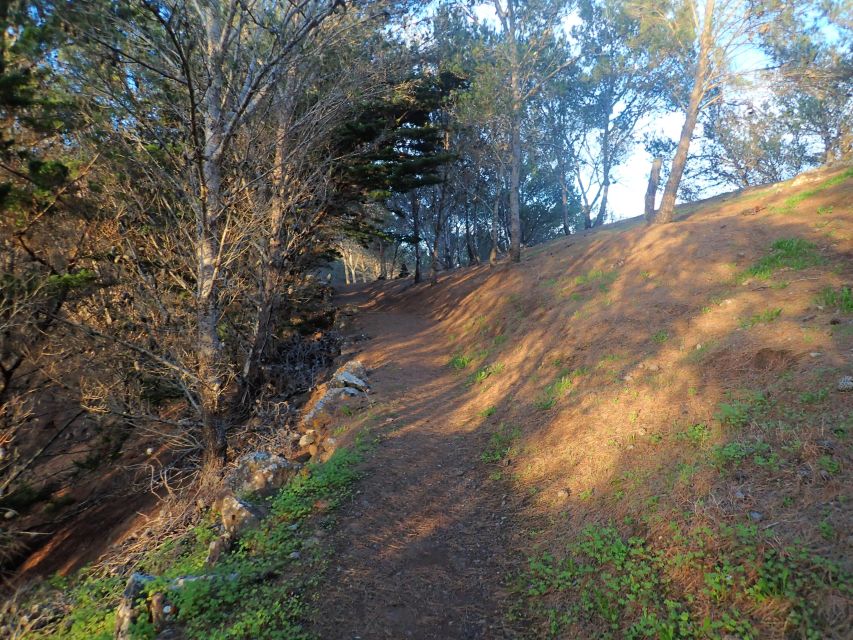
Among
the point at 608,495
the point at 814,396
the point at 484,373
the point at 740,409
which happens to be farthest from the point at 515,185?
the point at 608,495

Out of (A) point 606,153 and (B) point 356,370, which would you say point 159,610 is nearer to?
(B) point 356,370

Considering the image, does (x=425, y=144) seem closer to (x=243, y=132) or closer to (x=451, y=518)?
(x=243, y=132)

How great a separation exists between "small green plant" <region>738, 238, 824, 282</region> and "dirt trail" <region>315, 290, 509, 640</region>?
5630 mm

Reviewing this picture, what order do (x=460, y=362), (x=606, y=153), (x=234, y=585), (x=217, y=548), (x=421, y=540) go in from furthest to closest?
(x=606, y=153), (x=460, y=362), (x=421, y=540), (x=217, y=548), (x=234, y=585)

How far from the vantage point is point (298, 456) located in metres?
7.63

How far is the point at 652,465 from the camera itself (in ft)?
15.7

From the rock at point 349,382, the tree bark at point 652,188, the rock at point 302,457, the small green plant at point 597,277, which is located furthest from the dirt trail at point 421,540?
the tree bark at point 652,188

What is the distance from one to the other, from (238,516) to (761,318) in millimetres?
7569

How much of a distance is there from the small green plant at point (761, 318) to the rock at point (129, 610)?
312 inches

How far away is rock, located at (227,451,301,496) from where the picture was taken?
608 centimetres

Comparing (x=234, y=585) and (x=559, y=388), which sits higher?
(x=559, y=388)

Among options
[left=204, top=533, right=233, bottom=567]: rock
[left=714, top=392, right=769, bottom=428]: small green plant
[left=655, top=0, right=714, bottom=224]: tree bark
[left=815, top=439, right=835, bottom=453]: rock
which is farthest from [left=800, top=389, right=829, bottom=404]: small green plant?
[left=655, top=0, right=714, bottom=224]: tree bark

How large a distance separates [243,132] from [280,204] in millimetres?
1722

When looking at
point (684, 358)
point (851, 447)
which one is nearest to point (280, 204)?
point (684, 358)
